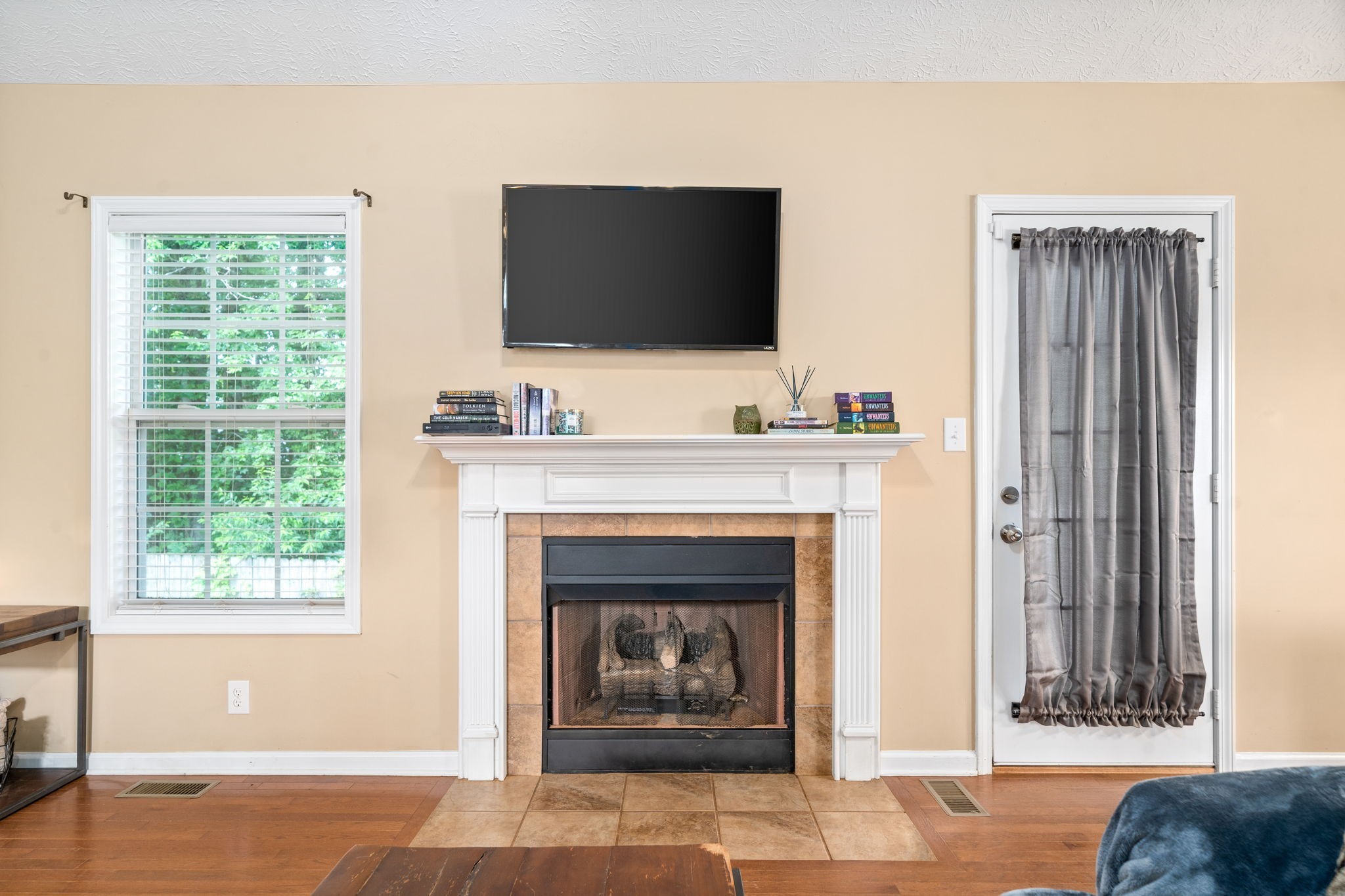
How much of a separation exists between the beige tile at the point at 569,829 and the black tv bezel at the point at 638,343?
155cm

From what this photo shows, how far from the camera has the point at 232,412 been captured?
274 cm

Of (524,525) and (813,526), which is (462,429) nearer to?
(524,525)

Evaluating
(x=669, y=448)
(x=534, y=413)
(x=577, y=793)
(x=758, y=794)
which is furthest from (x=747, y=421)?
(x=577, y=793)

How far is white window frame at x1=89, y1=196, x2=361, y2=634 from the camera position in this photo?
2.70 m

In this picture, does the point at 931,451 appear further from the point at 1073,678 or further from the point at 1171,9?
the point at 1171,9

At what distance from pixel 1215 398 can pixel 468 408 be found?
266 centimetres

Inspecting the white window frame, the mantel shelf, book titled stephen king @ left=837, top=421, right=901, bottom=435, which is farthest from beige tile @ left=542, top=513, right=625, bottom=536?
book titled stephen king @ left=837, top=421, right=901, bottom=435

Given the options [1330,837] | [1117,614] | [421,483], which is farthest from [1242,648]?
[421,483]

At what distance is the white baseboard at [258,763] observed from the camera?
8.80 feet

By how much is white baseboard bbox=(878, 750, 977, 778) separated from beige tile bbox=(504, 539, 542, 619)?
1.36 m

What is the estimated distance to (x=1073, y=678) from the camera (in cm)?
264

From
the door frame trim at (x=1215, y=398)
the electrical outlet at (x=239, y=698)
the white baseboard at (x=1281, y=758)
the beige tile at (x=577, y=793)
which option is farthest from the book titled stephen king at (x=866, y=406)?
the electrical outlet at (x=239, y=698)

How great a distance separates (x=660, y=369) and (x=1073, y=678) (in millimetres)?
1826

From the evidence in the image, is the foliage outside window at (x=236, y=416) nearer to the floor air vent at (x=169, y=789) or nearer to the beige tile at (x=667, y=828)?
the floor air vent at (x=169, y=789)
